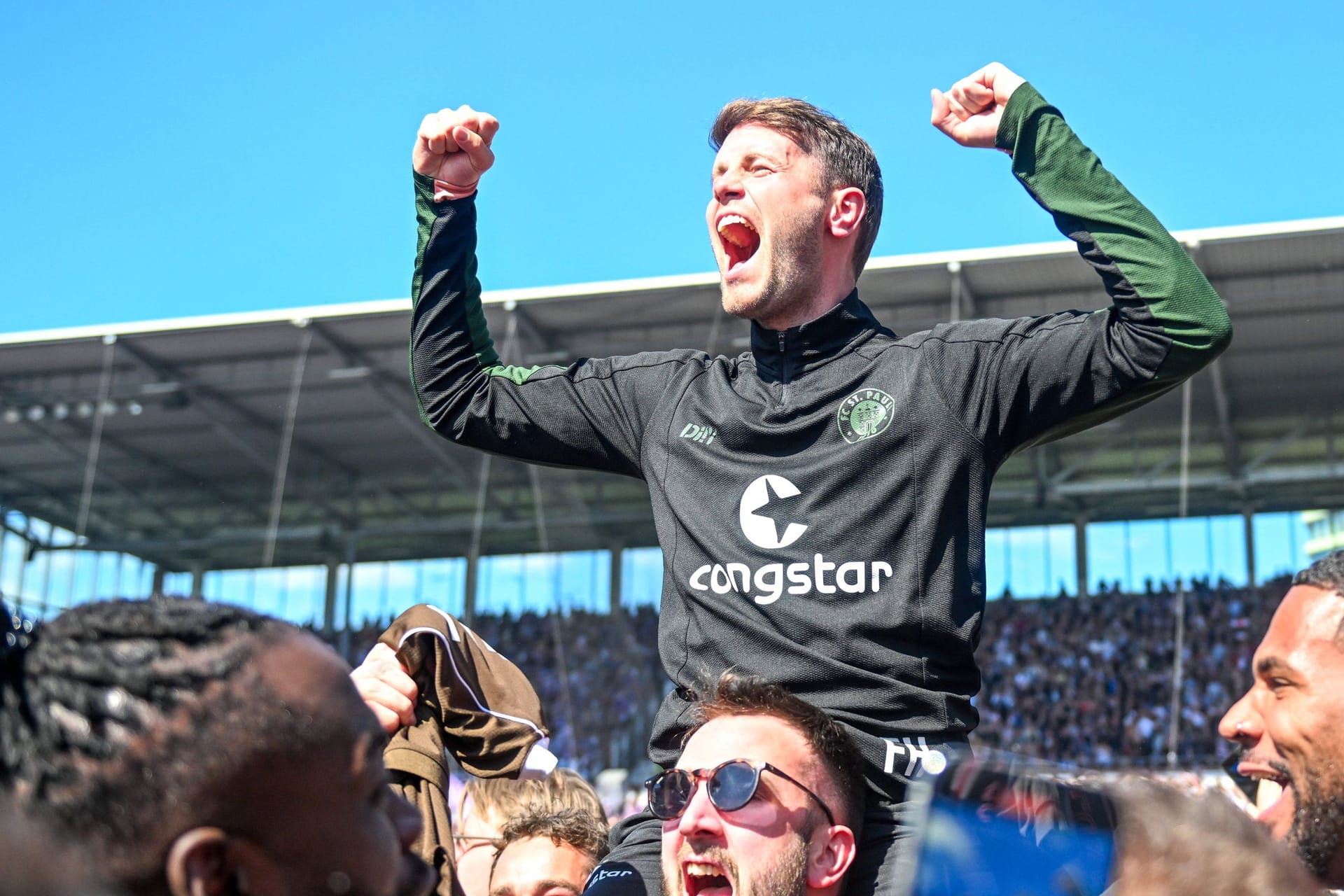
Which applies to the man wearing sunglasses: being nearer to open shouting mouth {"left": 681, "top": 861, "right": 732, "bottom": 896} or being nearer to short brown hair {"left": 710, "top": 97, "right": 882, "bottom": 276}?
open shouting mouth {"left": 681, "top": 861, "right": 732, "bottom": 896}

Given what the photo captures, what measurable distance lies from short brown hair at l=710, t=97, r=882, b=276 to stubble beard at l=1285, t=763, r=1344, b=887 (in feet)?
4.69

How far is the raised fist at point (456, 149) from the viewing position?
9.93 ft

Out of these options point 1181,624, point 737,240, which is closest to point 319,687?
point 737,240

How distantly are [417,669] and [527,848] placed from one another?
1.34 metres

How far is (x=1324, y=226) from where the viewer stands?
1516 cm

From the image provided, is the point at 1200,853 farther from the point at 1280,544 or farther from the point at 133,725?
the point at 1280,544

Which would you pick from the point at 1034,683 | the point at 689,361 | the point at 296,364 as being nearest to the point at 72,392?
the point at 296,364

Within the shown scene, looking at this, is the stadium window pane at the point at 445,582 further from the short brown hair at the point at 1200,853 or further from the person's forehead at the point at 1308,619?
the short brown hair at the point at 1200,853

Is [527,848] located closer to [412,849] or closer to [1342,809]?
[412,849]

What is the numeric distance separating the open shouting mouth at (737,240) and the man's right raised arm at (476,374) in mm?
229

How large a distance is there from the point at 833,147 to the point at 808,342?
1.50 ft

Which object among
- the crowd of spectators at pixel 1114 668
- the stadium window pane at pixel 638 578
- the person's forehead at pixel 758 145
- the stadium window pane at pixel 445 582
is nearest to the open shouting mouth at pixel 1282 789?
the person's forehead at pixel 758 145

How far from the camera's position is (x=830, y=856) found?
8.36 ft

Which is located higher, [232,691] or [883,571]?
[883,571]
